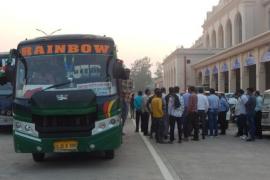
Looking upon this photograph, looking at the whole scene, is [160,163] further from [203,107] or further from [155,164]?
[203,107]

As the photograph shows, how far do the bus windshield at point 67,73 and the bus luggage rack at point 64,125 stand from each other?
65cm

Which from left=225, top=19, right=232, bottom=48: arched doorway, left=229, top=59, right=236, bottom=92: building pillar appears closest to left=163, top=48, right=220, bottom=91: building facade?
left=225, top=19, right=232, bottom=48: arched doorway

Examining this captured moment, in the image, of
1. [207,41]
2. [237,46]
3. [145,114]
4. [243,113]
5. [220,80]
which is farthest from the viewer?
[207,41]

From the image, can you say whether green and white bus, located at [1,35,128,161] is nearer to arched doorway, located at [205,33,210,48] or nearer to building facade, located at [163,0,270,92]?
building facade, located at [163,0,270,92]

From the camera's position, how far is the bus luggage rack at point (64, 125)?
1099cm

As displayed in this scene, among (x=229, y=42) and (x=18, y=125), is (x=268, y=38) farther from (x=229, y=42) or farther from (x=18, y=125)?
(x=229, y=42)

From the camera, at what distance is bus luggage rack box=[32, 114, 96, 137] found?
1099 cm

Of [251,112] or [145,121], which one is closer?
[251,112]

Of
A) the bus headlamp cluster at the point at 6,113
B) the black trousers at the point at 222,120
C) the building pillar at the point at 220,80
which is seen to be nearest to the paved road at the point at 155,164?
the black trousers at the point at 222,120

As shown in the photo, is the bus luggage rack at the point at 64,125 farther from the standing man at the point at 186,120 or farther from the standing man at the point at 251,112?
the standing man at the point at 251,112

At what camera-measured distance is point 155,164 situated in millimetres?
11719

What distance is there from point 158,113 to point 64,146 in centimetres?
580

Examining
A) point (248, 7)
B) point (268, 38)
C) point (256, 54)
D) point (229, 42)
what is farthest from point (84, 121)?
point (229, 42)

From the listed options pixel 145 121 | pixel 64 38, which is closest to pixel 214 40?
pixel 145 121
